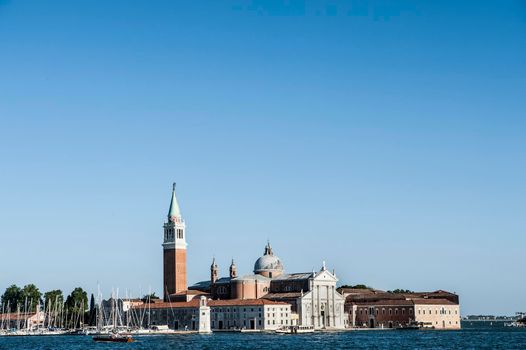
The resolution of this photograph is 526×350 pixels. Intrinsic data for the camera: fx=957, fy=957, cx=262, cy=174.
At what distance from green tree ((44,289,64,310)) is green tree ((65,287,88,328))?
52.6 inches

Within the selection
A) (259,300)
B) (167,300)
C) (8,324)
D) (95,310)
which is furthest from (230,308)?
(8,324)

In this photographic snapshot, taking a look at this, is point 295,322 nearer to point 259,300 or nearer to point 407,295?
point 259,300

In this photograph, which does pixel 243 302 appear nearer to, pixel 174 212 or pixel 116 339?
pixel 174 212

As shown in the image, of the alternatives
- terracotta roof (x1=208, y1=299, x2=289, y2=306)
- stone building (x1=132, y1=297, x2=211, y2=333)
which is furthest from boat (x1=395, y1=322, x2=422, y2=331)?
stone building (x1=132, y1=297, x2=211, y2=333)

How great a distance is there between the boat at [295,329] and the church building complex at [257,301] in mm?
756

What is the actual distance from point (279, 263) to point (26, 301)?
30898 mm

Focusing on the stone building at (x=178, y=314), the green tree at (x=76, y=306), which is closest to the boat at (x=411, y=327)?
the stone building at (x=178, y=314)

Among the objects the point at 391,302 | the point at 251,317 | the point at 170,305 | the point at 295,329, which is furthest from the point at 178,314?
the point at 391,302

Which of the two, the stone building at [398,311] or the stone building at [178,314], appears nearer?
the stone building at [178,314]

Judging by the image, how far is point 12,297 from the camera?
118 metres

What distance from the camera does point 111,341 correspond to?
73.8 metres

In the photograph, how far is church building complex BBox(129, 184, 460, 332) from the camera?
94.5 m

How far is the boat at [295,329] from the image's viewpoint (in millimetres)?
89188

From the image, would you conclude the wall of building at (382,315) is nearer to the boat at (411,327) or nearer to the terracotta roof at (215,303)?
the boat at (411,327)
